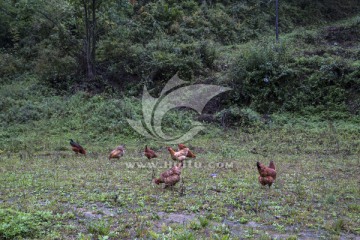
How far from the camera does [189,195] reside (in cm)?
752

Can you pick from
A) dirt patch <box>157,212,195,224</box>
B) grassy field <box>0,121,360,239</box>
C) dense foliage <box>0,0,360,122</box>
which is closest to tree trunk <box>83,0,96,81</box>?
dense foliage <box>0,0,360,122</box>

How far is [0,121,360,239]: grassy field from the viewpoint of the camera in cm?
549

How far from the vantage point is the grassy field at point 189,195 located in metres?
5.49

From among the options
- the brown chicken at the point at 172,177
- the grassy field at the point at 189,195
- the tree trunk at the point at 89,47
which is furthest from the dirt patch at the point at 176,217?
the tree trunk at the point at 89,47

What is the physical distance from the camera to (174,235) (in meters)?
5.06

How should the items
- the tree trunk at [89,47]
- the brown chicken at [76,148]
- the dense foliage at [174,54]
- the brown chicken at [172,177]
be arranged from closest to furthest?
the brown chicken at [172,177] → the brown chicken at [76,148] → the dense foliage at [174,54] → the tree trunk at [89,47]

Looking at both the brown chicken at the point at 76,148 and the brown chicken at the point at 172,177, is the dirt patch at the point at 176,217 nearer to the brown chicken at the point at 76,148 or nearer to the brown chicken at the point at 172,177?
the brown chicken at the point at 172,177

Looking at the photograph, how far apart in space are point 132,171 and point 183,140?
535 cm

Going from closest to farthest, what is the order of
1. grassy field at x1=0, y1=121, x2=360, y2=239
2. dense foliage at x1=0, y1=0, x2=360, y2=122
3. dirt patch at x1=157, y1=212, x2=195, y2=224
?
grassy field at x1=0, y1=121, x2=360, y2=239 → dirt patch at x1=157, y1=212, x2=195, y2=224 → dense foliage at x1=0, y1=0, x2=360, y2=122

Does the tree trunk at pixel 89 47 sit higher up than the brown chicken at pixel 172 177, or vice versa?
the tree trunk at pixel 89 47

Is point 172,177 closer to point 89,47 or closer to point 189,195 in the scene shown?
point 189,195

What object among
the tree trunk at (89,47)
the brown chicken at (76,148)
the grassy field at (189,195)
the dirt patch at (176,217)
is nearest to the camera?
the grassy field at (189,195)

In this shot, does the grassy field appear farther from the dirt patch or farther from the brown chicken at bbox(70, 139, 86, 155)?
the brown chicken at bbox(70, 139, 86, 155)

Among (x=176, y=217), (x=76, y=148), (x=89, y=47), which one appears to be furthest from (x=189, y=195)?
(x=89, y=47)
